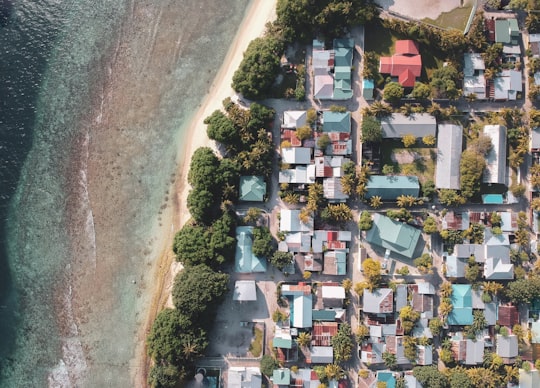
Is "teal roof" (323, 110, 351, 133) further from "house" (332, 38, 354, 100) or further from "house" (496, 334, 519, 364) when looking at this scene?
"house" (496, 334, 519, 364)

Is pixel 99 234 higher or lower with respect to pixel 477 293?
higher

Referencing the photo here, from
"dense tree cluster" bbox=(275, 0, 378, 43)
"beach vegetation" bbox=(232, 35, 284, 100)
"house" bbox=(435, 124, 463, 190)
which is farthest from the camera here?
"house" bbox=(435, 124, 463, 190)

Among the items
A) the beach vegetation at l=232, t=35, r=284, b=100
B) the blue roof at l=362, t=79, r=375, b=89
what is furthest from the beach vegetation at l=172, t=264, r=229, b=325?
the blue roof at l=362, t=79, r=375, b=89

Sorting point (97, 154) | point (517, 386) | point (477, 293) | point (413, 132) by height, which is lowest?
point (517, 386)

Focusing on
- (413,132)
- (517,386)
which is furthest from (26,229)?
(517,386)

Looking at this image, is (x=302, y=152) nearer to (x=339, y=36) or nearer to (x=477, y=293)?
(x=339, y=36)
